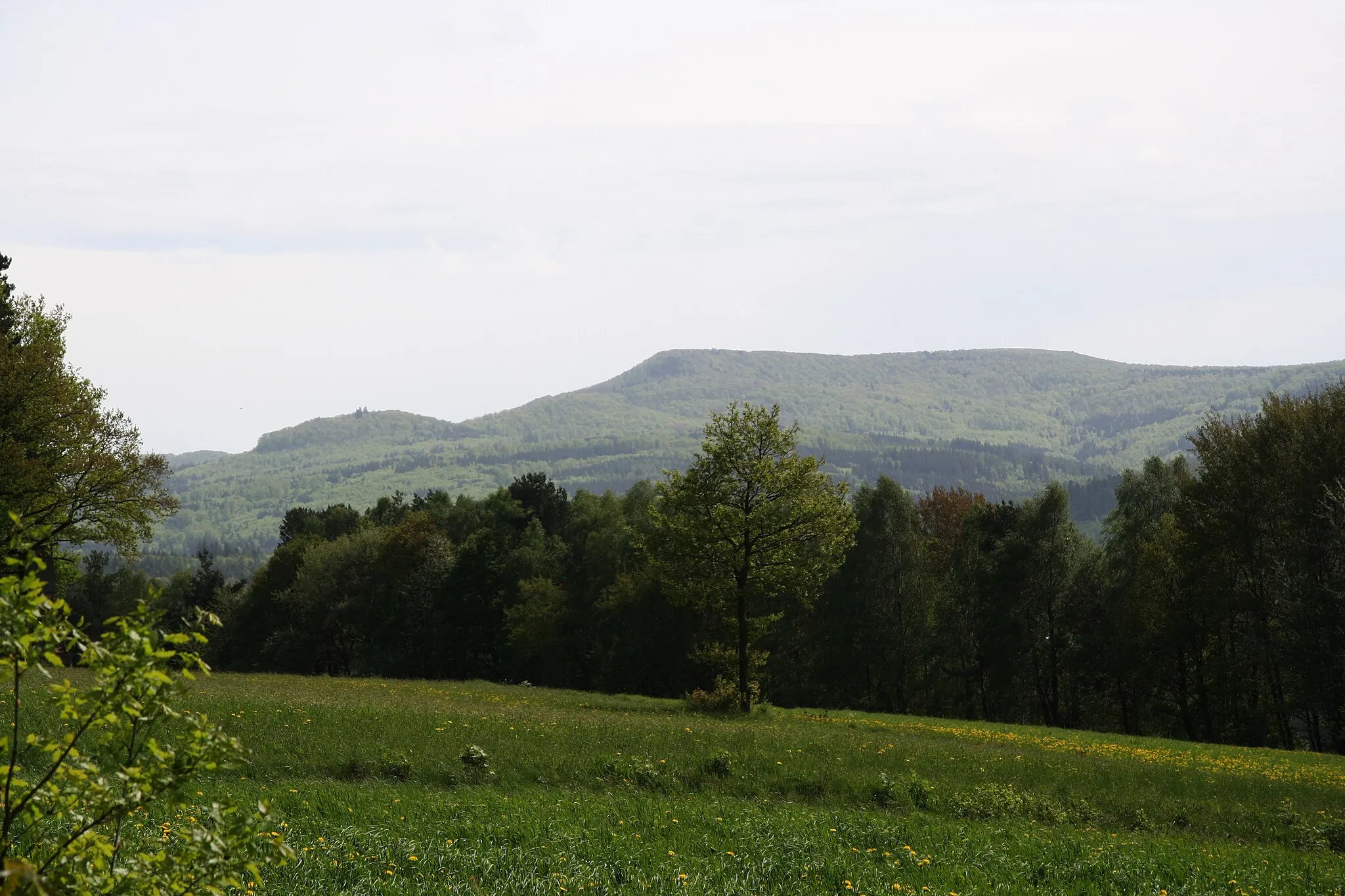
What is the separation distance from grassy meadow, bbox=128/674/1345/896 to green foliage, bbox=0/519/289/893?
688cm

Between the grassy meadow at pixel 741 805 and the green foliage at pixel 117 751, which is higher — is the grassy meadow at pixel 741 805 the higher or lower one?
the lower one

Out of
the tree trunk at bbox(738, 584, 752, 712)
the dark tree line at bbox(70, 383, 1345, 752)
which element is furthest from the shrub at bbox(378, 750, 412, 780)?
the tree trunk at bbox(738, 584, 752, 712)

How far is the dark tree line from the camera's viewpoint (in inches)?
1746

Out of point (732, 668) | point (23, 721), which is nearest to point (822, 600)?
point (732, 668)

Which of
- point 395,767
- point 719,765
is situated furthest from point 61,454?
point 719,765

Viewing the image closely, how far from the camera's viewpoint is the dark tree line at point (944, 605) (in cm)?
4434

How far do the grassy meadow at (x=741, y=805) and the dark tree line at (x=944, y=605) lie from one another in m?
13.0

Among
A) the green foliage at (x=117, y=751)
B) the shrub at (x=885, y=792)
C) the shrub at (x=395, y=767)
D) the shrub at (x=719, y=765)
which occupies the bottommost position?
the shrub at (x=885, y=792)

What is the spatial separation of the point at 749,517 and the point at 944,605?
1414 inches

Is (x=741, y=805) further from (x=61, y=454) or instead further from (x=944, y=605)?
(x=944, y=605)

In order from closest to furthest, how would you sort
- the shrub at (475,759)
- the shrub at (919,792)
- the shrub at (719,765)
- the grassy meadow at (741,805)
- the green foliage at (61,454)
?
the grassy meadow at (741,805)
the shrub at (919,792)
the shrub at (475,759)
the shrub at (719,765)
the green foliage at (61,454)

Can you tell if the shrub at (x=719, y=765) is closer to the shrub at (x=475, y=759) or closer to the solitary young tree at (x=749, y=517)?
the shrub at (x=475, y=759)

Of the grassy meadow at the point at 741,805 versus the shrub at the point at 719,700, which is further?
the shrub at the point at 719,700

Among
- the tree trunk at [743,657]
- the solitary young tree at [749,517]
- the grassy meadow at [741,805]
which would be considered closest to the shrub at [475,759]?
the grassy meadow at [741,805]
